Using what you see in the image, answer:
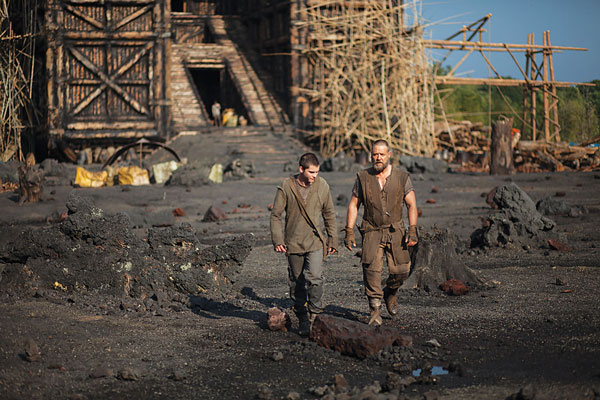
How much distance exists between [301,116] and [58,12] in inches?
297

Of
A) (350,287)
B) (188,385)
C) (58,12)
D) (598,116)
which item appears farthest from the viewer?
(598,116)

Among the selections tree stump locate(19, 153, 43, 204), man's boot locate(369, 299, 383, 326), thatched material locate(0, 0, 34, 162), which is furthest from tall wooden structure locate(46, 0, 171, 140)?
man's boot locate(369, 299, 383, 326)

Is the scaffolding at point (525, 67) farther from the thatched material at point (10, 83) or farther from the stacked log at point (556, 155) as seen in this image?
the thatched material at point (10, 83)

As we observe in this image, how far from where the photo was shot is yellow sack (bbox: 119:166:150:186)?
17.2 metres

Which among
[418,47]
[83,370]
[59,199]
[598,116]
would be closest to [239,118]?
[418,47]

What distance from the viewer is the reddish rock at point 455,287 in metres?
7.57

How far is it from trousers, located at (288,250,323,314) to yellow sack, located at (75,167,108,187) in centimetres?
1158

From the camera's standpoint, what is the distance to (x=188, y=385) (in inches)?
193

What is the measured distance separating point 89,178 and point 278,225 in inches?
463

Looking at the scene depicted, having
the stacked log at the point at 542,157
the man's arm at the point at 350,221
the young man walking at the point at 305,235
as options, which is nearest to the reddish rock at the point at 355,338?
the young man walking at the point at 305,235

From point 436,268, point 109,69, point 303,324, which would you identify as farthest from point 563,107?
point 303,324

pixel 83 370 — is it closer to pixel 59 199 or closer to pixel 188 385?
pixel 188 385

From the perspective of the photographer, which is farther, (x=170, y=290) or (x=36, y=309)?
(x=170, y=290)

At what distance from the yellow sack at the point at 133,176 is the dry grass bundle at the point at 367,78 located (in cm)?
604
